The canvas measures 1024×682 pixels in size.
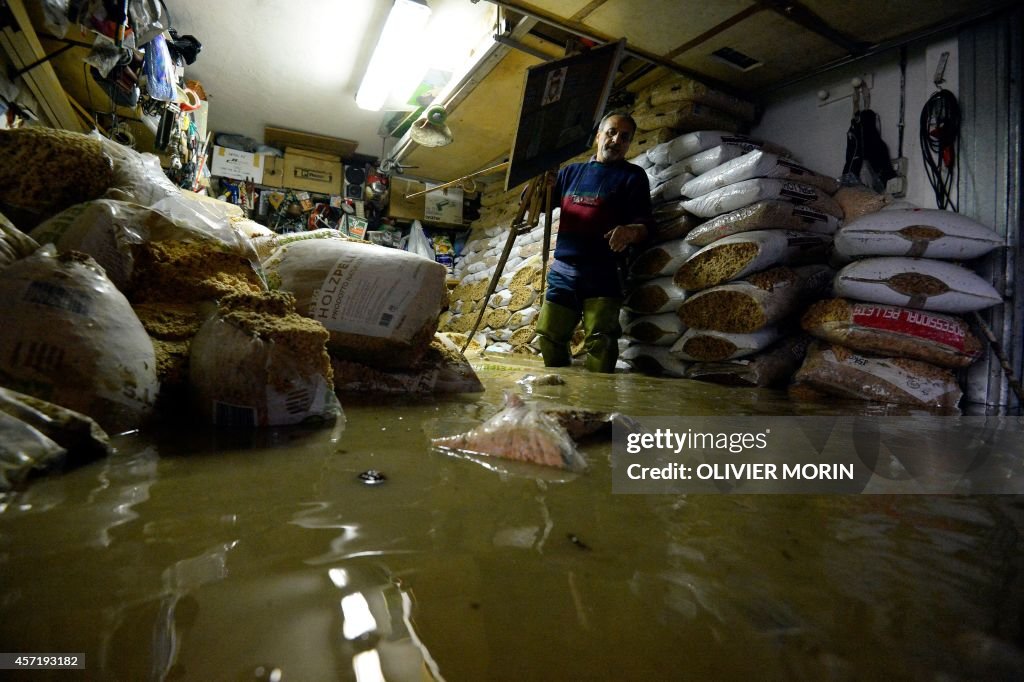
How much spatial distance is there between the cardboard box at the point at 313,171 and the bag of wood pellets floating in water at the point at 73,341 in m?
6.42

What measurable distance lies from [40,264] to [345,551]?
2.80 ft

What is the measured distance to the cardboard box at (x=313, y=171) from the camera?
21.1 feet

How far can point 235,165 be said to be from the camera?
6141 millimetres

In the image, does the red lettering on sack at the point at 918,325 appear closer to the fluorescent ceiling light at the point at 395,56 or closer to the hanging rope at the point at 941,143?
the hanging rope at the point at 941,143

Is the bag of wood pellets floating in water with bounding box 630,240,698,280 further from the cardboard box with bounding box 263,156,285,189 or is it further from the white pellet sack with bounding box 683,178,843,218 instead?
the cardboard box with bounding box 263,156,285,189

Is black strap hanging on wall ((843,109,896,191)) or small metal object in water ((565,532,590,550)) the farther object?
black strap hanging on wall ((843,109,896,191))

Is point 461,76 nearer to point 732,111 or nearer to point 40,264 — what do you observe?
point 732,111

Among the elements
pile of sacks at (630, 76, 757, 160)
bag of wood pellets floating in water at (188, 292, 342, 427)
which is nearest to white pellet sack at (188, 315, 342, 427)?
bag of wood pellets floating in water at (188, 292, 342, 427)

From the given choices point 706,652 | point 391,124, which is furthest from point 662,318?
Answer: point 391,124

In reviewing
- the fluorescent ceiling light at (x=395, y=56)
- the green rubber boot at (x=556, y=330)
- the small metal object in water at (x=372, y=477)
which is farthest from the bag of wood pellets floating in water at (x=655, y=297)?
the fluorescent ceiling light at (x=395, y=56)

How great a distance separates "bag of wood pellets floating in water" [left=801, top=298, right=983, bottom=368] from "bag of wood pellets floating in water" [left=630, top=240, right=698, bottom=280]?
941 mm

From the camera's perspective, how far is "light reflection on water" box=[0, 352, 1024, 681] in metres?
0.33

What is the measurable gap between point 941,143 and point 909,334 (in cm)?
133

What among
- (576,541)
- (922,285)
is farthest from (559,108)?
(576,541)
